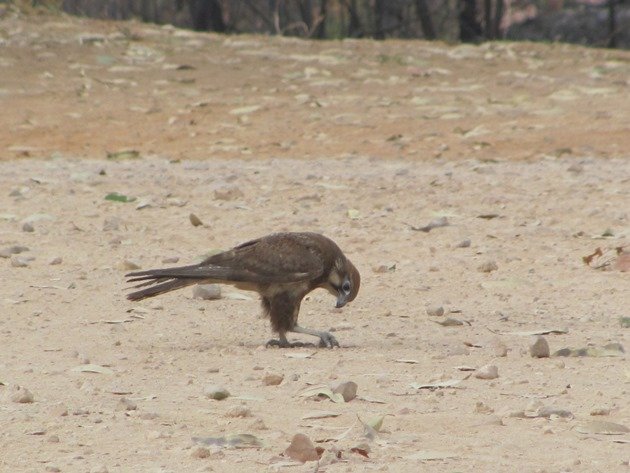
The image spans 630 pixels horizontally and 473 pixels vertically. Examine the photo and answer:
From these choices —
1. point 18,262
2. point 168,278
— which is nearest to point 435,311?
point 168,278

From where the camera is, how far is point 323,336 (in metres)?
5.82

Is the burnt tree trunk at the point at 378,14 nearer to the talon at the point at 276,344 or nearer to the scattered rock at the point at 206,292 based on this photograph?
the scattered rock at the point at 206,292

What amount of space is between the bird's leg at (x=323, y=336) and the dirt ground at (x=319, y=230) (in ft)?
0.21

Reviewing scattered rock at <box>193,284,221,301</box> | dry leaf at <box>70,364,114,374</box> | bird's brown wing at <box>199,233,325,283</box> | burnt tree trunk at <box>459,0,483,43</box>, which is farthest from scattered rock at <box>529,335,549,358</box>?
burnt tree trunk at <box>459,0,483,43</box>

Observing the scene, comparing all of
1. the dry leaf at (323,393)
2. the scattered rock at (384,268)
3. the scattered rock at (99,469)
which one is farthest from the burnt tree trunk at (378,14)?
the scattered rock at (99,469)

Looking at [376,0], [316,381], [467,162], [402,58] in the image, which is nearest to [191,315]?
[316,381]

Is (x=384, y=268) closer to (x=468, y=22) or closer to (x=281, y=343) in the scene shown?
(x=281, y=343)

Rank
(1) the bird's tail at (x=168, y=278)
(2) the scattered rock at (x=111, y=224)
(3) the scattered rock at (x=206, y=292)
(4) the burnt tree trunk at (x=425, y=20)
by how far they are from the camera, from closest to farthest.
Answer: (1) the bird's tail at (x=168, y=278) → (3) the scattered rock at (x=206, y=292) → (2) the scattered rock at (x=111, y=224) → (4) the burnt tree trunk at (x=425, y=20)

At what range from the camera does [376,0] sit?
2131 centimetres

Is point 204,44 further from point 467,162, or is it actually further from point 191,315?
point 191,315

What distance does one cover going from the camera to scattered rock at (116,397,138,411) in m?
4.52

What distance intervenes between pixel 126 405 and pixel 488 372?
4.48 ft

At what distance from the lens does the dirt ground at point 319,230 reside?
429cm

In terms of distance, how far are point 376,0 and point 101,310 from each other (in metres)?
15.5
